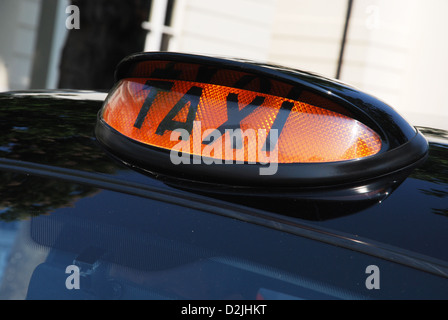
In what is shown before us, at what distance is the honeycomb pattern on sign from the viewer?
1.06 metres

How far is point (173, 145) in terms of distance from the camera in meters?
1.10

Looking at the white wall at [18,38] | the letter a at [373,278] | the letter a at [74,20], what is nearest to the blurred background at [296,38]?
the white wall at [18,38]

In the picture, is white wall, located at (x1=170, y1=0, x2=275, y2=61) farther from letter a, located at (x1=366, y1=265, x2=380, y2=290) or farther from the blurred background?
letter a, located at (x1=366, y1=265, x2=380, y2=290)

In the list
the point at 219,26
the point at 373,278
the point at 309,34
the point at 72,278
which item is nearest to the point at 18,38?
the point at 219,26

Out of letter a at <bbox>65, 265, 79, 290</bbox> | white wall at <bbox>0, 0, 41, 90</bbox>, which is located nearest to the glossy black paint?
letter a at <bbox>65, 265, 79, 290</bbox>

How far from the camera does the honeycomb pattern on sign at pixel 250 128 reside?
1059mm

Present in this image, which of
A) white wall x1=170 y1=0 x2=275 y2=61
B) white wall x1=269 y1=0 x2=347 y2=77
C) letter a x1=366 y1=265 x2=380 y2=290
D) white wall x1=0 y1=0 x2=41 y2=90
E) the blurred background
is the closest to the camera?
letter a x1=366 y1=265 x2=380 y2=290

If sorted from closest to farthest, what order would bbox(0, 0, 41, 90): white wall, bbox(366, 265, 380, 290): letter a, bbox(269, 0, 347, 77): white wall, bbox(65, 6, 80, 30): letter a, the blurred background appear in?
bbox(366, 265, 380, 290): letter a < bbox(65, 6, 80, 30): letter a < bbox(0, 0, 41, 90): white wall < the blurred background < bbox(269, 0, 347, 77): white wall

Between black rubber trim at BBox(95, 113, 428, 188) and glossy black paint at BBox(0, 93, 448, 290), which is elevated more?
black rubber trim at BBox(95, 113, 428, 188)

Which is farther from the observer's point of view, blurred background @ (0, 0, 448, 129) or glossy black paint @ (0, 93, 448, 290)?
blurred background @ (0, 0, 448, 129)

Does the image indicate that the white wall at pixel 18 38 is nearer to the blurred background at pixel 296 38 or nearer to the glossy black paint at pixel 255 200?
the blurred background at pixel 296 38

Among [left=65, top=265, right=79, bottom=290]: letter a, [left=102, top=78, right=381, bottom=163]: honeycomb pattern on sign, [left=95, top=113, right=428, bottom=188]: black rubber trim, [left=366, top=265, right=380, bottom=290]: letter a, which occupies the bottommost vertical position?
[left=65, top=265, right=79, bottom=290]: letter a
